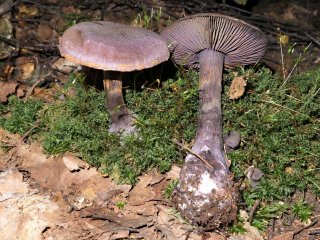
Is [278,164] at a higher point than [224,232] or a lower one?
higher

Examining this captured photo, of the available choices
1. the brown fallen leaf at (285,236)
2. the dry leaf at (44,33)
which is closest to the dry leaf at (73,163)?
the brown fallen leaf at (285,236)

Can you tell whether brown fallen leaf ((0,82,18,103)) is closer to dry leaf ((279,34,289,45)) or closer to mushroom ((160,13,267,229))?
mushroom ((160,13,267,229))

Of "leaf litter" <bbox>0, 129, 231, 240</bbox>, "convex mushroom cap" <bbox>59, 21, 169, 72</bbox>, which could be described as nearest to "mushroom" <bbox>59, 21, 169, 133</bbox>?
"convex mushroom cap" <bbox>59, 21, 169, 72</bbox>

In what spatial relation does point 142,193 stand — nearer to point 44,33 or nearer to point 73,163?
point 73,163

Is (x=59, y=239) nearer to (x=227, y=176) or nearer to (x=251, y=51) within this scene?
(x=227, y=176)

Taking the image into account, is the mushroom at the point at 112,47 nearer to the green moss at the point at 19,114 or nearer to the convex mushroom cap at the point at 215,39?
the convex mushroom cap at the point at 215,39

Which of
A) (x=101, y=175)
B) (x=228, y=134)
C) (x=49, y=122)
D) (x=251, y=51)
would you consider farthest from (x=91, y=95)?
(x=251, y=51)
